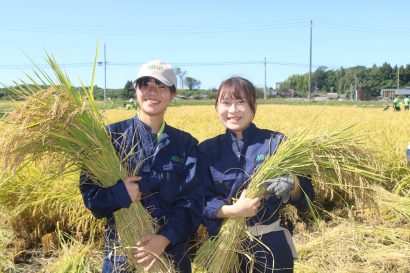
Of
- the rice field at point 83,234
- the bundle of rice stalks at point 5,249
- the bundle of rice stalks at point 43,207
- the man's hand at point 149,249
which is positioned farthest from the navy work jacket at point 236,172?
the bundle of rice stalks at point 5,249

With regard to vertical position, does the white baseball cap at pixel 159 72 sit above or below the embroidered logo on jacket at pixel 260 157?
above

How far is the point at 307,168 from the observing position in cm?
197

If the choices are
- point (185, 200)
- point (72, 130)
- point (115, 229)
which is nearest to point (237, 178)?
point (185, 200)

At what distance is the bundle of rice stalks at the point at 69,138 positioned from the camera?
1.72 meters

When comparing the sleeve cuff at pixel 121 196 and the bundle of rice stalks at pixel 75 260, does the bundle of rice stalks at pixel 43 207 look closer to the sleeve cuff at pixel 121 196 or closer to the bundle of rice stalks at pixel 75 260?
the bundle of rice stalks at pixel 75 260

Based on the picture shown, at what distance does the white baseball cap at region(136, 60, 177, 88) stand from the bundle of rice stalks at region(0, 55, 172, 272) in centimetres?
25

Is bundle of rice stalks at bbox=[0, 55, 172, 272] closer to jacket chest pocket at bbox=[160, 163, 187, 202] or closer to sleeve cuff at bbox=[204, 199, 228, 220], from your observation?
jacket chest pocket at bbox=[160, 163, 187, 202]

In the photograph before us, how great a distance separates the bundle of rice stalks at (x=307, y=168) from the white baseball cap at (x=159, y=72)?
598 millimetres

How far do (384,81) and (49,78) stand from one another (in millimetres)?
90188

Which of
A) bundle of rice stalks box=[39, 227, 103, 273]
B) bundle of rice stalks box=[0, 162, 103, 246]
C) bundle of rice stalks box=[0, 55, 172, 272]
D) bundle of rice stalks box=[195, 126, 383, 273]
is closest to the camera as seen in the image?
bundle of rice stalks box=[0, 55, 172, 272]

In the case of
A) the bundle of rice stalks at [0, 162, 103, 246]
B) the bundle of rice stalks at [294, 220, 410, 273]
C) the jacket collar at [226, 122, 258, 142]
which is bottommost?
the bundle of rice stalks at [294, 220, 410, 273]

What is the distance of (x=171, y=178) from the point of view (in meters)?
1.97

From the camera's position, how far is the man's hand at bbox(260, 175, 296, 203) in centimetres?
183

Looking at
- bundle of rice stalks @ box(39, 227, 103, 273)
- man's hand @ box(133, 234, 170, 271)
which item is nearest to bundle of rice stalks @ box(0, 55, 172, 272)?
man's hand @ box(133, 234, 170, 271)
